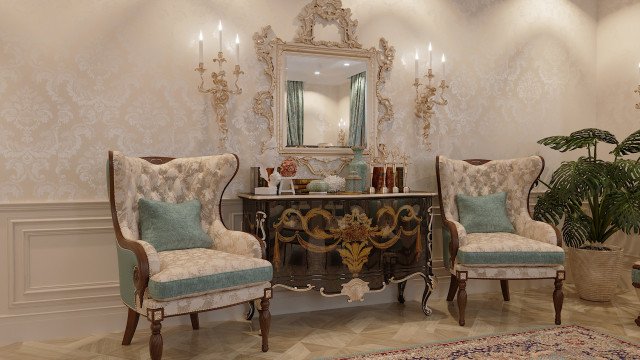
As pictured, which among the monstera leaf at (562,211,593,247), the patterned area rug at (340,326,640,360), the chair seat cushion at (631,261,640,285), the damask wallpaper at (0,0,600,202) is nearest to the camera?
the patterned area rug at (340,326,640,360)

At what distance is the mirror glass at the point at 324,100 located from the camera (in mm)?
4055

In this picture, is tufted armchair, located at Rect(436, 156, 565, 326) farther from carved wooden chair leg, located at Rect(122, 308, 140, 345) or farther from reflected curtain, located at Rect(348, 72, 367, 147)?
carved wooden chair leg, located at Rect(122, 308, 140, 345)

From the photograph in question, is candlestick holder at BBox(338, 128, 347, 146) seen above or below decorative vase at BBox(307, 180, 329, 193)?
above

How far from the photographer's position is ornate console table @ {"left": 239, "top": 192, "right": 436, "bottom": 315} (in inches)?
139

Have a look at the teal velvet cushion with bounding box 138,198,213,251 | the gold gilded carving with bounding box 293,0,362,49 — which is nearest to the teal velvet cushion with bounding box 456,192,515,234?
the gold gilded carving with bounding box 293,0,362,49

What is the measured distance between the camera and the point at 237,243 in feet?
10.8

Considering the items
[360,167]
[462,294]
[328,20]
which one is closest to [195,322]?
[360,167]

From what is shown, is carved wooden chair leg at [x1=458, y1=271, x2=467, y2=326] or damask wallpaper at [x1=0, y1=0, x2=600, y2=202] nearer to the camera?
damask wallpaper at [x1=0, y1=0, x2=600, y2=202]

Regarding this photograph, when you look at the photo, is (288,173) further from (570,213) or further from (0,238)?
(570,213)

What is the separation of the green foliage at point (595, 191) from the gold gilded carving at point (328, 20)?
1.89 metres

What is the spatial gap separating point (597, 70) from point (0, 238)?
526 cm

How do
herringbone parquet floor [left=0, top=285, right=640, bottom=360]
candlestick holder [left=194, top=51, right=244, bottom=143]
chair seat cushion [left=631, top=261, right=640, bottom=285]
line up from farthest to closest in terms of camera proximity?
candlestick holder [left=194, top=51, right=244, bottom=143] < chair seat cushion [left=631, top=261, right=640, bottom=285] < herringbone parquet floor [left=0, top=285, right=640, bottom=360]

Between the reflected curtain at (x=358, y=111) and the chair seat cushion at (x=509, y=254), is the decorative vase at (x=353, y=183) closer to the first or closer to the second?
the reflected curtain at (x=358, y=111)

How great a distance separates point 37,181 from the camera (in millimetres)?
3430
